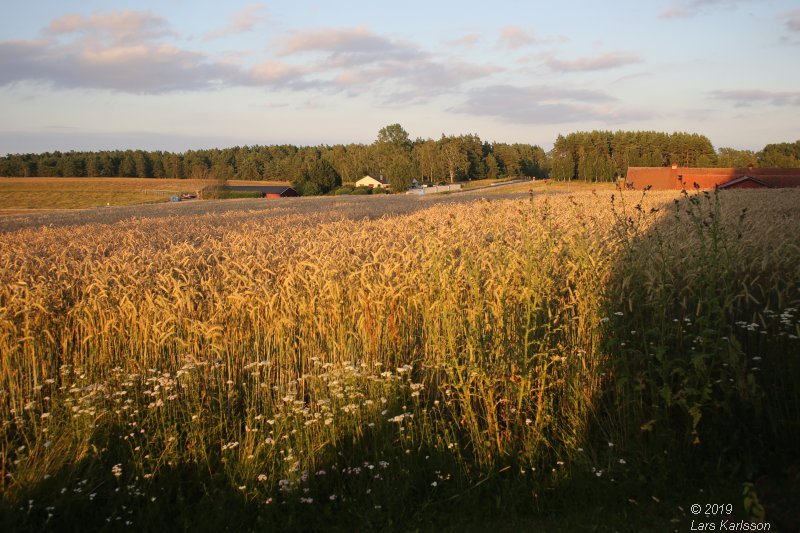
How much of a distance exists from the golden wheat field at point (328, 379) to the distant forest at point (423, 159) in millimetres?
92224

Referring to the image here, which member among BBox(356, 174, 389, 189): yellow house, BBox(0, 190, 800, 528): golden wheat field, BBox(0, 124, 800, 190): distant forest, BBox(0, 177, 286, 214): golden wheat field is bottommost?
BBox(0, 190, 800, 528): golden wheat field

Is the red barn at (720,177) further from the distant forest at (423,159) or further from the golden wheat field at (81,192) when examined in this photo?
the golden wheat field at (81,192)

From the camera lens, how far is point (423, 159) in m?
132

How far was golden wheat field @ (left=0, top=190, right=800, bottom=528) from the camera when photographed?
4.21 metres

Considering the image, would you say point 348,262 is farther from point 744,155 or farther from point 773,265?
point 744,155

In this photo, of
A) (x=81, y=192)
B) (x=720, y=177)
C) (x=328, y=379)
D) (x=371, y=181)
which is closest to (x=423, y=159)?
(x=371, y=181)

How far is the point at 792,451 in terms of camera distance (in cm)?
430

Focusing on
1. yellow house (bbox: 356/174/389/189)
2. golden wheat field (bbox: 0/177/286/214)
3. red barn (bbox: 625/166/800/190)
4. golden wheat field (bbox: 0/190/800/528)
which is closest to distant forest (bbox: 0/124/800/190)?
yellow house (bbox: 356/174/389/189)

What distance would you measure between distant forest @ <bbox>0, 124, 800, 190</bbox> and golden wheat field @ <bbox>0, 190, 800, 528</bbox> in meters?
92.2

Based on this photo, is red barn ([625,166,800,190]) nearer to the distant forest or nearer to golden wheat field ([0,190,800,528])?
the distant forest

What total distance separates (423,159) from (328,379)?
129352mm

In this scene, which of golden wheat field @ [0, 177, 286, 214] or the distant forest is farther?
the distant forest

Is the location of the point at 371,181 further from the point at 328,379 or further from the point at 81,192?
the point at 328,379

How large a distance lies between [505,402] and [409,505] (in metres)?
1.28
